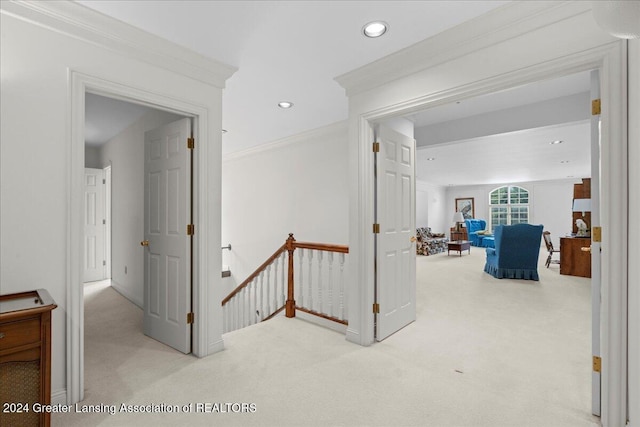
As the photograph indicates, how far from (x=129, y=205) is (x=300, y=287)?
268cm

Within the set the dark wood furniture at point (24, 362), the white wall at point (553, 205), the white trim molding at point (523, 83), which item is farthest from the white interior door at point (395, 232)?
the white wall at point (553, 205)

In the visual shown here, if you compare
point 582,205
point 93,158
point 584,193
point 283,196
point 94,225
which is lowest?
point 94,225

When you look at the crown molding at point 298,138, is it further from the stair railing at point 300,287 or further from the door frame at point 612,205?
the door frame at point 612,205

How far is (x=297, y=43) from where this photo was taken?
7.59ft

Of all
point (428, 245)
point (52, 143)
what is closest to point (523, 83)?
point (52, 143)

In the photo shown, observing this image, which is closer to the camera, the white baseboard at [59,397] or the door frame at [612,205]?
the door frame at [612,205]

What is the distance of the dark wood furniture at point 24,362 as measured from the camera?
4.67 feet

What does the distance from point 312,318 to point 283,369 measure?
50.3 inches

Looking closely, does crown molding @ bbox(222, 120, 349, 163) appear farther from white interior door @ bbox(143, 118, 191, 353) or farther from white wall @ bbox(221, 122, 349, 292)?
white interior door @ bbox(143, 118, 191, 353)

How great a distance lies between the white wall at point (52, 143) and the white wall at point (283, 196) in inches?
110

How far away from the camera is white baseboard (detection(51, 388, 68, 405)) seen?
1.90 metres

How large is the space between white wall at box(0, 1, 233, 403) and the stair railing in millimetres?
2167

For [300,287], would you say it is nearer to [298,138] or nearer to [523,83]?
[298,138]

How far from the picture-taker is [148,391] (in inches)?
82.7
